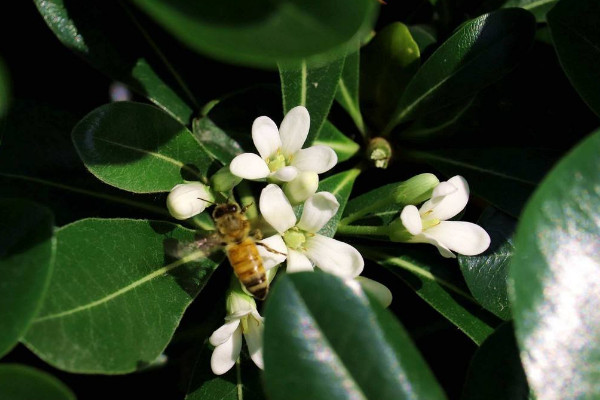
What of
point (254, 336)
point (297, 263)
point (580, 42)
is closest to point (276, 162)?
point (297, 263)

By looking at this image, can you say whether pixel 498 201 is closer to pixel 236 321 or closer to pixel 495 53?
pixel 495 53

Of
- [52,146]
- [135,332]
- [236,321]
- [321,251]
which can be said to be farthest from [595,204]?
[52,146]

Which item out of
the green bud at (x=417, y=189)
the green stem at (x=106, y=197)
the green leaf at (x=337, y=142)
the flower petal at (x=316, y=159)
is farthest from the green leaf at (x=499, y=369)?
the green stem at (x=106, y=197)

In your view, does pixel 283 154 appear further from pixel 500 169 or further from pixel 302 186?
pixel 500 169

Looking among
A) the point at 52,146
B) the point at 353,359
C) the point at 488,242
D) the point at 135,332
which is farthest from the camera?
the point at 52,146

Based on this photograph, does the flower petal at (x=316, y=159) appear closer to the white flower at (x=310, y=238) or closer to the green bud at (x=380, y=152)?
the white flower at (x=310, y=238)
